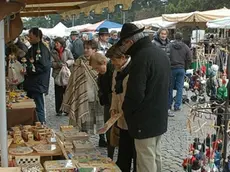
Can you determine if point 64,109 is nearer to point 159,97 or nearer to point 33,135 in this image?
point 33,135

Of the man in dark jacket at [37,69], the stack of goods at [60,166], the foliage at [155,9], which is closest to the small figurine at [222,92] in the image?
the stack of goods at [60,166]

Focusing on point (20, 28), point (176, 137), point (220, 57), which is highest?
point (20, 28)

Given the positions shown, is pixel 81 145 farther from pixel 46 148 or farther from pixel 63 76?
pixel 63 76

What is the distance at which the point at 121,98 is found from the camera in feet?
12.2

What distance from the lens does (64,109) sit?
15.8 feet

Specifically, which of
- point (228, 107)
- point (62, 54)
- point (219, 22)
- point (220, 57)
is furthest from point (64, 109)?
point (219, 22)

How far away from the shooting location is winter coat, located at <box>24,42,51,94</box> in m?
5.82

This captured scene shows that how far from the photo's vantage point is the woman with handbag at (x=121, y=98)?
363 centimetres

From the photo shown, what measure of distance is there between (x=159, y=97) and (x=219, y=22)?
5.33 metres

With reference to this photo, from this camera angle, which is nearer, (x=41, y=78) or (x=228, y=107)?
(x=228, y=107)

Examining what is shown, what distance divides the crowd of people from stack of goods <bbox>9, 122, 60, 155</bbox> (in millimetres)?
669

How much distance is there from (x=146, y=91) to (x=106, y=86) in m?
1.17

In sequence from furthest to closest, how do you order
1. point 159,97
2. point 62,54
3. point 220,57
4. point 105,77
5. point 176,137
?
1. point 62,54
2. point 176,137
3. point 105,77
4. point 220,57
5. point 159,97

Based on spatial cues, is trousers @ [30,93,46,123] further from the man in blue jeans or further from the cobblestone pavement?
the man in blue jeans
